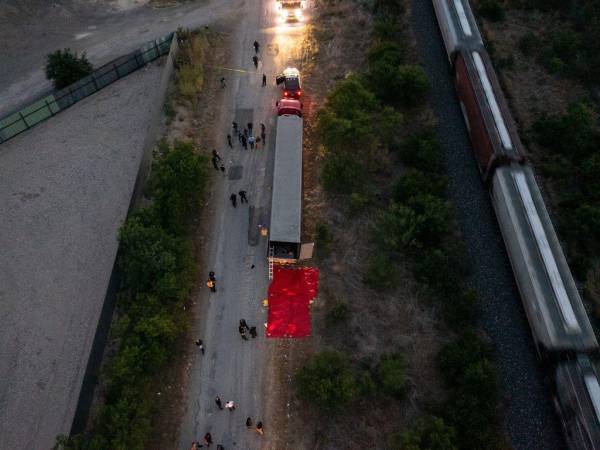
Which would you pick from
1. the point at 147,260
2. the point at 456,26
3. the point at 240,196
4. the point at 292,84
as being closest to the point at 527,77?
the point at 456,26

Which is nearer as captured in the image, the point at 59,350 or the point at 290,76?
the point at 59,350

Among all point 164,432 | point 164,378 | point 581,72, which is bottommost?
point 164,432

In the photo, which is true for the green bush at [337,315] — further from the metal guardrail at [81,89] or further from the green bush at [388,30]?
the metal guardrail at [81,89]

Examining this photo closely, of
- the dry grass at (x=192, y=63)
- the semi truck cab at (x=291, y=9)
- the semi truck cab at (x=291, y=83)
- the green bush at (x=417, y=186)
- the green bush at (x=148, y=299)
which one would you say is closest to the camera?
the green bush at (x=148, y=299)

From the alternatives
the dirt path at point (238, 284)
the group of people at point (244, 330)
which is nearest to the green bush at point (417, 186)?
the dirt path at point (238, 284)

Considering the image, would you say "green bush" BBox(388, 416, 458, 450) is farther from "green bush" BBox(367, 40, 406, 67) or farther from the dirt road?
the dirt road

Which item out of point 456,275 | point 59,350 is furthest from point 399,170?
point 59,350

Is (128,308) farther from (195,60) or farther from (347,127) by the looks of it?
(195,60)
